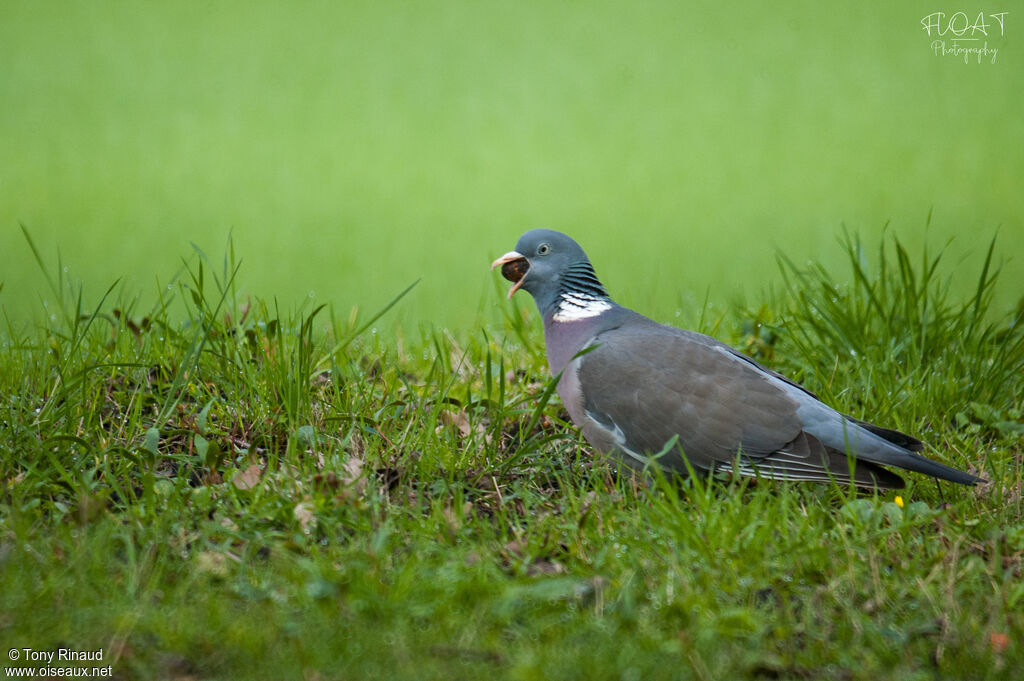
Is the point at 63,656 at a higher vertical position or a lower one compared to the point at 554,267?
lower

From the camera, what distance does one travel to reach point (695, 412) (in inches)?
133

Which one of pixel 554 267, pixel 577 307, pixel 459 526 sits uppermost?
pixel 554 267

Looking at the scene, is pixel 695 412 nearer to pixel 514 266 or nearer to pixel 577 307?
pixel 577 307

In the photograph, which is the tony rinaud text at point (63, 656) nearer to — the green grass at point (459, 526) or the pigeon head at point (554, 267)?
the green grass at point (459, 526)

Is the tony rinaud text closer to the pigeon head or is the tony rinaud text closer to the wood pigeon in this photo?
the wood pigeon

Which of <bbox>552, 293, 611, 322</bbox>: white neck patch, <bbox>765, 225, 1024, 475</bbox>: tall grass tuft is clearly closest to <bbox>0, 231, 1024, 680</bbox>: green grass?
<bbox>765, 225, 1024, 475</bbox>: tall grass tuft

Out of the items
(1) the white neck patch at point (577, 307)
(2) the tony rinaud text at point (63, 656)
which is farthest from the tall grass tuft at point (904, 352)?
(2) the tony rinaud text at point (63, 656)

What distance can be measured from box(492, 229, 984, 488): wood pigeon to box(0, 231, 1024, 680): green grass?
0.40ft

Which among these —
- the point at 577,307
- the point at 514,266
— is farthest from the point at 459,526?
the point at 514,266

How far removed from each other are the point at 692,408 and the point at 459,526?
985 millimetres

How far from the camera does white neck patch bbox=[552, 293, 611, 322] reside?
3748 millimetres

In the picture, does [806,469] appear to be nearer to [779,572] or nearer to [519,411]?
[779,572]

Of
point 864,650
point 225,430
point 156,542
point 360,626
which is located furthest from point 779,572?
point 225,430

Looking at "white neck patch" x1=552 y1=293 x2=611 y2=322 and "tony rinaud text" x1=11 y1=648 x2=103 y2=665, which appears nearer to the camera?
"tony rinaud text" x1=11 y1=648 x2=103 y2=665
